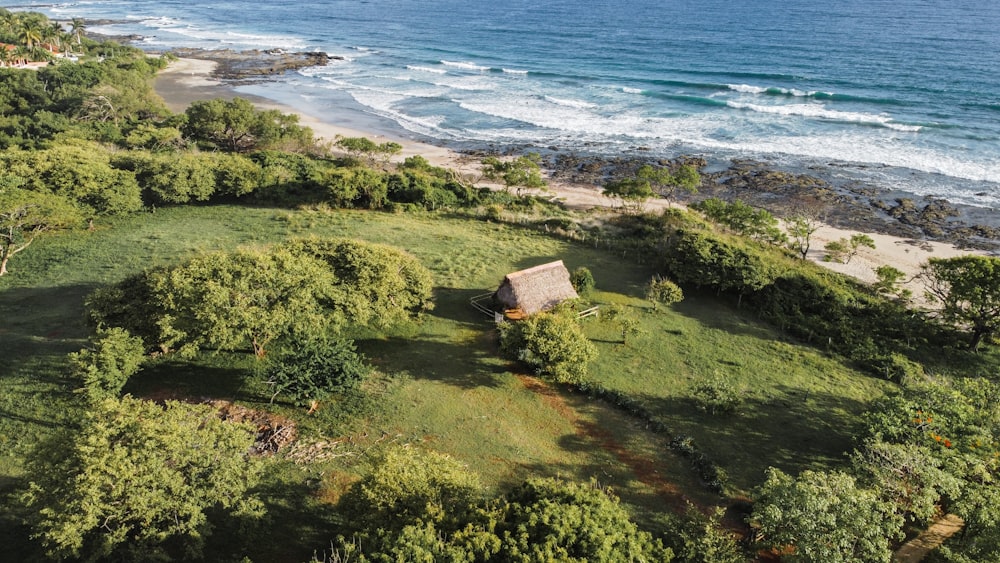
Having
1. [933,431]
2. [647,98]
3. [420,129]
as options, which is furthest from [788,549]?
[647,98]

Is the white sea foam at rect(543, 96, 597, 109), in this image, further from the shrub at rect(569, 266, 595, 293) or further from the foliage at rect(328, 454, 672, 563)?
the foliage at rect(328, 454, 672, 563)

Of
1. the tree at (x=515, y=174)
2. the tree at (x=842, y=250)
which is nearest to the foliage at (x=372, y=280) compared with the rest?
the tree at (x=515, y=174)

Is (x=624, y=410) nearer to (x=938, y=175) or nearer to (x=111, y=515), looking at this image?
(x=111, y=515)

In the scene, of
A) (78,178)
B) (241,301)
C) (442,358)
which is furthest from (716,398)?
(78,178)

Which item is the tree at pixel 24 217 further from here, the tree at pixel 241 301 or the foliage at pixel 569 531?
the foliage at pixel 569 531

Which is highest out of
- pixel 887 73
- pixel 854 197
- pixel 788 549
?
pixel 887 73
